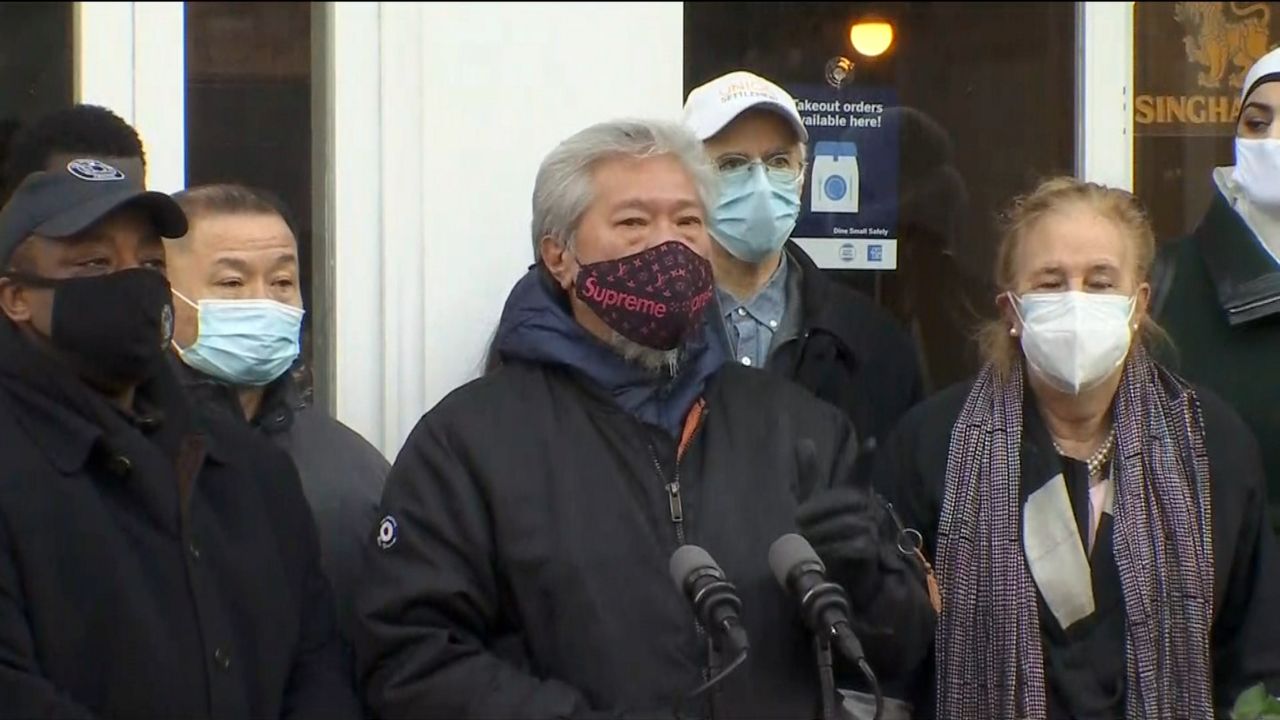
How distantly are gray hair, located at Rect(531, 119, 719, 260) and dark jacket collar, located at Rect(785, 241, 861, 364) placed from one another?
0.59 metres

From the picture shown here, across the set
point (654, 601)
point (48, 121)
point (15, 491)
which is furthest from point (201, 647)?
point (48, 121)

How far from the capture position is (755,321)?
13.0ft

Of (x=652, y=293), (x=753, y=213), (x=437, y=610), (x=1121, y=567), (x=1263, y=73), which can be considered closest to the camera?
(x=437, y=610)

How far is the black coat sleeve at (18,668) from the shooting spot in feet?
8.86

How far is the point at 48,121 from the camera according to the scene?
3.91 meters

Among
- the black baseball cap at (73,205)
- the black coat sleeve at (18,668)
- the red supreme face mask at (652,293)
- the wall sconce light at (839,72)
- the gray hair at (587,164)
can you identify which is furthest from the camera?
the wall sconce light at (839,72)

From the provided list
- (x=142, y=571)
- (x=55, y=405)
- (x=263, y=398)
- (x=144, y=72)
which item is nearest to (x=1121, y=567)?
(x=263, y=398)

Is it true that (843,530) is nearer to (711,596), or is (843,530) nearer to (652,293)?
(711,596)

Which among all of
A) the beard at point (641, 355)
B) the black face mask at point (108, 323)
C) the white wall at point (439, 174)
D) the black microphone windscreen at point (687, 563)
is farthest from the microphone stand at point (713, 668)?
the white wall at point (439, 174)

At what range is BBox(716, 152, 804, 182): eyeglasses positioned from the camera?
3893mm

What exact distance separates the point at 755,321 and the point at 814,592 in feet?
4.03

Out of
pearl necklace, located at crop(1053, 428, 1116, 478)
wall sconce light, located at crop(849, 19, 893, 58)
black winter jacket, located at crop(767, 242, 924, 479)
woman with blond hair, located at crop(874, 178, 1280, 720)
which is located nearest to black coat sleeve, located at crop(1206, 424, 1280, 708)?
woman with blond hair, located at crop(874, 178, 1280, 720)

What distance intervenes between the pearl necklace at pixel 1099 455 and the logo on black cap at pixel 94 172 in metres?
1.79

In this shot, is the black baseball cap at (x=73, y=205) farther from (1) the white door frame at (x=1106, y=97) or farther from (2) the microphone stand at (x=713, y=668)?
(1) the white door frame at (x=1106, y=97)
